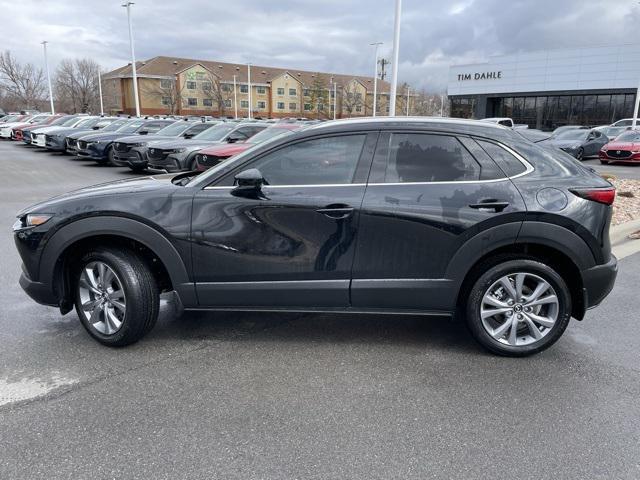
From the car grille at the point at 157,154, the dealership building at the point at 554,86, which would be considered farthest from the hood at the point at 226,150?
the dealership building at the point at 554,86

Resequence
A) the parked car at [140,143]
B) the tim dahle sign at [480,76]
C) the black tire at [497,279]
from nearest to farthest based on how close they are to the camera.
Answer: the black tire at [497,279], the parked car at [140,143], the tim dahle sign at [480,76]

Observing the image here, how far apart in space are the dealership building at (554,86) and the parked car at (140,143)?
39147mm

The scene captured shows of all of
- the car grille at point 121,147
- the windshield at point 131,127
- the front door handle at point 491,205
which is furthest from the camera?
the windshield at point 131,127

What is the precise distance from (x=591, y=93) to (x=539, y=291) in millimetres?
48039

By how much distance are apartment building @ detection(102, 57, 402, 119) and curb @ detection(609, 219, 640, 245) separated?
229 ft

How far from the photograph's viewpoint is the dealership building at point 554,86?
140 feet

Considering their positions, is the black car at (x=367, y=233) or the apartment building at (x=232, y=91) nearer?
the black car at (x=367, y=233)

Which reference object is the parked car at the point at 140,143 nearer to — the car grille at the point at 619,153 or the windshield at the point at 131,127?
the windshield at the point at 131,127

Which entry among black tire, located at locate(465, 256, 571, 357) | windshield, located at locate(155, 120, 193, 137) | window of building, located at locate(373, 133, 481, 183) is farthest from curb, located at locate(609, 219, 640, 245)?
windshield, located at locate(155, 120, 193, 137)

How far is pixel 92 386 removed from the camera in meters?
3.33

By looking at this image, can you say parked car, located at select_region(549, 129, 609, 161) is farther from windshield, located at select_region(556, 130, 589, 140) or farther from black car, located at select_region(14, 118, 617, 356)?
black car, located at select_region(14, 118, 617, 356)

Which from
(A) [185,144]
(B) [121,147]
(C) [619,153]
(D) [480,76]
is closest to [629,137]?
→ (C) [619,153]

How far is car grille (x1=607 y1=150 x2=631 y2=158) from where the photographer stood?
1921 centimetres

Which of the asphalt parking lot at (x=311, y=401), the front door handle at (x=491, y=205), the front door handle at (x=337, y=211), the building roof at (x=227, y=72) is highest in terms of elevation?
the building roof at (x=227, y=72)
